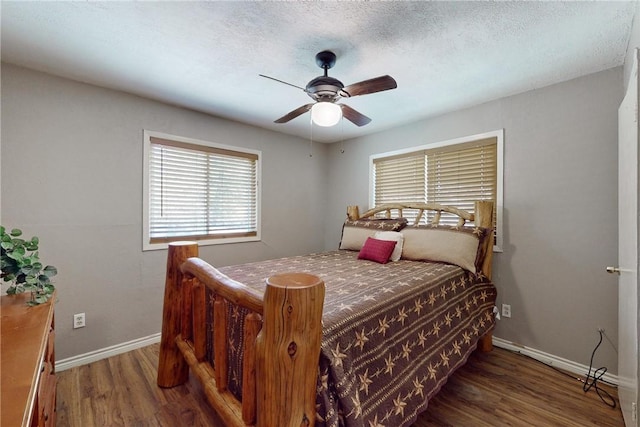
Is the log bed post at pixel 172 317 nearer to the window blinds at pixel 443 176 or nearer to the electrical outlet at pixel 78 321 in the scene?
the electrical outlet at pixel 78 321

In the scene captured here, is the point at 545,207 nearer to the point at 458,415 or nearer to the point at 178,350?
the point at 458,415

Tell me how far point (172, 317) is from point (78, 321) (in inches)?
41.4

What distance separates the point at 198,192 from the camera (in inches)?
118

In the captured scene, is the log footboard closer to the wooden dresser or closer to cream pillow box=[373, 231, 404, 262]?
the wooden dresser

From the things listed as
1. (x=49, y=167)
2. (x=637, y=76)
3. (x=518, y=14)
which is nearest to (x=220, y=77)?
(x=49, y=167)

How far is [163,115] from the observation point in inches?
106

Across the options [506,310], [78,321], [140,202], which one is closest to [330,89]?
[140,202]

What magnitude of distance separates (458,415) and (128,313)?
9.17 feet

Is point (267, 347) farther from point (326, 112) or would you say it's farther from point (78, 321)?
point (78, 321)

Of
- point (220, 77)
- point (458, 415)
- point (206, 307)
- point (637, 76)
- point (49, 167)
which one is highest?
point (220, 77)

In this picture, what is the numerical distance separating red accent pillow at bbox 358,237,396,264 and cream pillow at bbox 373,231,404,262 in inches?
2.2

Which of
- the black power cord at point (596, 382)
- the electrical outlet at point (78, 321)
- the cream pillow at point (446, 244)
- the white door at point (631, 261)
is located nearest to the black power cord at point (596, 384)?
the black power cord at point (596, 382)

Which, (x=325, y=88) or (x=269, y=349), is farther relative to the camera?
(x=325, y=88)

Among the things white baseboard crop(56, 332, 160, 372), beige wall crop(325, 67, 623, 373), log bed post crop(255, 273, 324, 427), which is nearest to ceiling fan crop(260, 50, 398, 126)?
log bed post crop(255, 273, 324, 427)
